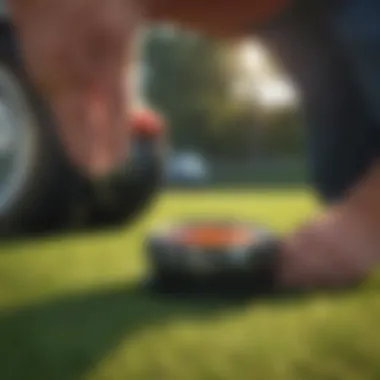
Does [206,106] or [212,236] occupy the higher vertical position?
[206,106]

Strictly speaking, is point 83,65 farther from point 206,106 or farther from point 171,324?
point 171,324

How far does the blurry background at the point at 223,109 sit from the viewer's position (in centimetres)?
81

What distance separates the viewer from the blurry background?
0.81 meters

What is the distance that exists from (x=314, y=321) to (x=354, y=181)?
0.12 meters

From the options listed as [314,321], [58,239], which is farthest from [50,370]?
[314,321]

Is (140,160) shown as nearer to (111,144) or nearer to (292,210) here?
(111,144)

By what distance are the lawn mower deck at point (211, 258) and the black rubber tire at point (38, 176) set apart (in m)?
0.08

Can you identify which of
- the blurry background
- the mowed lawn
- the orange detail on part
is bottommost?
the mowed lawn

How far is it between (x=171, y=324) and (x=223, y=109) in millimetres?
177

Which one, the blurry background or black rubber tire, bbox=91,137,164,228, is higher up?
the blurry background

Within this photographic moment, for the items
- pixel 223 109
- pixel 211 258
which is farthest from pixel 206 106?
pixel 211 258

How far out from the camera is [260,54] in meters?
0.81

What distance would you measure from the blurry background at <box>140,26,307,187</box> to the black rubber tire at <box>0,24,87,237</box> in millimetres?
84

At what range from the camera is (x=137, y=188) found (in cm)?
82
